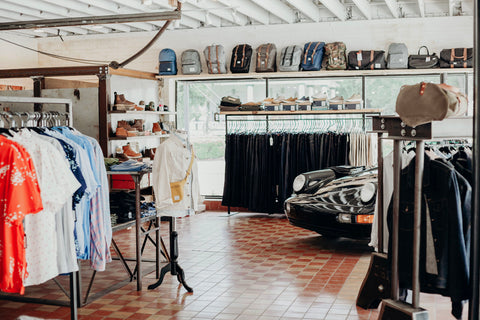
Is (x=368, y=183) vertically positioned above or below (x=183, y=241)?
above

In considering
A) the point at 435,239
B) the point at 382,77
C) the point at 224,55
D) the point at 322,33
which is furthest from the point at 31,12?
the point at 435,239

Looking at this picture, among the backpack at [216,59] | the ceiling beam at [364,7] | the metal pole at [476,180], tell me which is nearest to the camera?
the metal pole at [476,180]

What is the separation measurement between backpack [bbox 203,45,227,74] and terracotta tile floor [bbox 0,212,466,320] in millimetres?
3147

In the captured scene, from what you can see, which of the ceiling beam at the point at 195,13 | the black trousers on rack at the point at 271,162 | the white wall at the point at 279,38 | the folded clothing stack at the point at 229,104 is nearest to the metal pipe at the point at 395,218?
the black trousers on rack at the point at 271,162

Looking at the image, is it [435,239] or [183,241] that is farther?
[183,241]

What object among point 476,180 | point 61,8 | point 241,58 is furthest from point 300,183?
point 476,180

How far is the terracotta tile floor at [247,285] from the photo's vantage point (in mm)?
4680

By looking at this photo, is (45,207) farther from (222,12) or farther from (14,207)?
(222,12)

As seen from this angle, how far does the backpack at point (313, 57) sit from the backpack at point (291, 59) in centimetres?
10

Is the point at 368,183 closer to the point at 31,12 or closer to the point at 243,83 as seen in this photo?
the point at 243,83

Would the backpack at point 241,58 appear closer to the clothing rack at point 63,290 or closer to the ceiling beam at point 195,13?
the ceiling beam at point 195,13

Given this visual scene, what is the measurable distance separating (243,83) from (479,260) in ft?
26.5

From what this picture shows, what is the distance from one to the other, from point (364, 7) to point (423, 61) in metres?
1.27

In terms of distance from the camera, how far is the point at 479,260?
2479 millimetres
